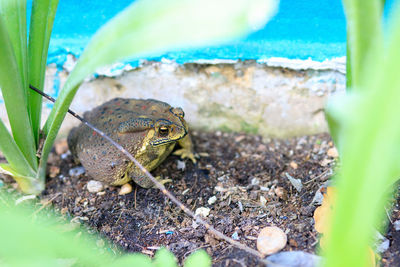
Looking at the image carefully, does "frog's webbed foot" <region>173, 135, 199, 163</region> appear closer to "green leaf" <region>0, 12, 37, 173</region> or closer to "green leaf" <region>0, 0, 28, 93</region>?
"green leaf" <region>0, 12, 37, 173</region>

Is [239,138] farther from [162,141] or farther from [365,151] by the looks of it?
[365,151]

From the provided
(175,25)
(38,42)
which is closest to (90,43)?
(175,25)

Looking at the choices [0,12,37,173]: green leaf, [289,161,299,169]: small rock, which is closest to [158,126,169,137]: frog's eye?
[0,12,37,173]: green leaf

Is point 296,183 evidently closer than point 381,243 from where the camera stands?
No

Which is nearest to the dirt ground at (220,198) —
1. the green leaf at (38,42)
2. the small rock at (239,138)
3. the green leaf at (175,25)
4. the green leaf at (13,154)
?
the small rock at (239,138)

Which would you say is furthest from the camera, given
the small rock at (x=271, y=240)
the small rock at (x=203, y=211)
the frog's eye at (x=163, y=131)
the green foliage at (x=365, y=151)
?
the frog's eye at (x=163, y=131)

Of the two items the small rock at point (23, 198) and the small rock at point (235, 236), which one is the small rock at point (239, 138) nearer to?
the small rock at point (235, 236)
